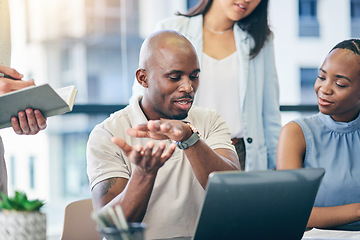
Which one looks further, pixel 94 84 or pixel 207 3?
pixel 94 84

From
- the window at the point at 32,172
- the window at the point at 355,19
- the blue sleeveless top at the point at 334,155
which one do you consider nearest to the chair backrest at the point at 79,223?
the blue sleeveless top at the point at 334,155

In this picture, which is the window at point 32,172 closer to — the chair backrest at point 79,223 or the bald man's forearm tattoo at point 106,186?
the chair backrest at point 79,223

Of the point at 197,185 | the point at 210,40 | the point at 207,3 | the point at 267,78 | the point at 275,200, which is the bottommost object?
the point at 197,185

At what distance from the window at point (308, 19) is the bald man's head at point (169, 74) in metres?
3.14

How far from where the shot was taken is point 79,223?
1738 millimetres

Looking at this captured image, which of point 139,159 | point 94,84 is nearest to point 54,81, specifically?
point 94,84

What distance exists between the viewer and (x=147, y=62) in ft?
5.86

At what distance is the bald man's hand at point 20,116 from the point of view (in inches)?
60.4

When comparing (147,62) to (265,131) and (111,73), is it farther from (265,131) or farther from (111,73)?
(111,73)

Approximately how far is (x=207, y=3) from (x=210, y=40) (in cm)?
19

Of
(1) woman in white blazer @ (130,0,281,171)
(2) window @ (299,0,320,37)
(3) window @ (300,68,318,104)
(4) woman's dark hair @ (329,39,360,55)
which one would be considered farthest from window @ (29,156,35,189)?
(4) woman's dark hair @ (329,39,360,55)

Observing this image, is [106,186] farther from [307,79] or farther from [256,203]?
[307,79]

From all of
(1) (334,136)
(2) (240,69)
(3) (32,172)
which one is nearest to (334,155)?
(1) (334,136)

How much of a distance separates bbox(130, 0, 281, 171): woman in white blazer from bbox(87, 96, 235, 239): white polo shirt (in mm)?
618
